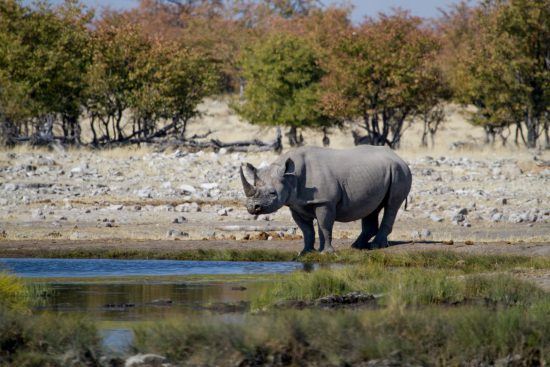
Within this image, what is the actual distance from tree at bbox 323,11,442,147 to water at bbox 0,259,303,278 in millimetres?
25556

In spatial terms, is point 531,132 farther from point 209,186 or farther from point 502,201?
point 209,186

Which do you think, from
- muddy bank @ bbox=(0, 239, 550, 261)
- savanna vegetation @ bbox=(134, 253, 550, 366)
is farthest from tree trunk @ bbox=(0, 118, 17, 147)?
savanna vegetation @ bbox=(134, 253, 550, 366)

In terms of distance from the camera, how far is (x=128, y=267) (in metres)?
17.3

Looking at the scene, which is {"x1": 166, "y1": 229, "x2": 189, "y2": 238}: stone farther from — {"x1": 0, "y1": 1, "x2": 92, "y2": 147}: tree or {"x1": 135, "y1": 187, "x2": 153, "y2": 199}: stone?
{"x1": 0, "y1": 1, "x2": 92, "y2": 147}: tree

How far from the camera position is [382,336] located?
9773 millimetres

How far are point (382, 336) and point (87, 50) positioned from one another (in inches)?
1396

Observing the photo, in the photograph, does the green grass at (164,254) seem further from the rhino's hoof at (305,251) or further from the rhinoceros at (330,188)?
the rhinoceros at (330,188)

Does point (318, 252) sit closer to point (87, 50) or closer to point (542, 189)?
point (542, 189)

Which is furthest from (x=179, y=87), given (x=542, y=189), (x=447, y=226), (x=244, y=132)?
(x=447, y=226)

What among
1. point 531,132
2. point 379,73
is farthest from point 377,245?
point 531,132

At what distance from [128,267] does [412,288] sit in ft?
20.1

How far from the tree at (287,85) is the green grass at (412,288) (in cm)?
3162

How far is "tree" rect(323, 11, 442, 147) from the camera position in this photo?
42.7 m

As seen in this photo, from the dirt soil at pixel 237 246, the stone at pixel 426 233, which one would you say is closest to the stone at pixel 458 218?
the stone at pixel 426 233
